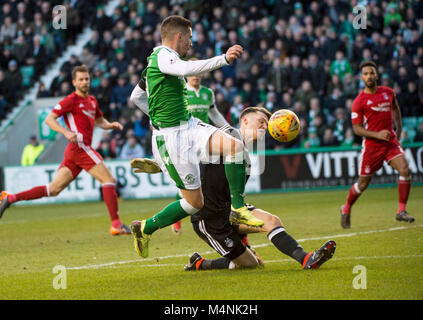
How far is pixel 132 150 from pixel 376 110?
1018 centimetres

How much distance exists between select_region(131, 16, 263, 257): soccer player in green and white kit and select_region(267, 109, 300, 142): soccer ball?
803 mm

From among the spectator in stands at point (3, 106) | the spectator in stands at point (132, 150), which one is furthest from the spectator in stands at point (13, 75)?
the spectator in stands at point (132, 150)

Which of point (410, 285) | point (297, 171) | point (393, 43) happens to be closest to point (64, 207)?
point (297, 171)

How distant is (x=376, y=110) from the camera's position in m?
10.6

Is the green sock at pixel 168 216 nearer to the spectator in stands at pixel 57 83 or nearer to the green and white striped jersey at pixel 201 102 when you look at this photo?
the green and white striped jersey at pixel 201 102

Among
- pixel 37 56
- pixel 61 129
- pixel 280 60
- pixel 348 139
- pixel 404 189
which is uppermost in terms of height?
pixel 37 56

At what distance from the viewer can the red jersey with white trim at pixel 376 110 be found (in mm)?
10641

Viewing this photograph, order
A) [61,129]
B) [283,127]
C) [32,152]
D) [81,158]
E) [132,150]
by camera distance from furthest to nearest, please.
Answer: [32,152]
[132,150]
[81,158]
[61,129]
[283,127]

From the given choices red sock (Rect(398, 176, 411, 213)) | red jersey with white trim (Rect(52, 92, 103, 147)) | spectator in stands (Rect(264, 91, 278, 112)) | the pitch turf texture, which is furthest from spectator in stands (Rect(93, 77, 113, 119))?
red sock (Rect(398, 176, 411, 213))

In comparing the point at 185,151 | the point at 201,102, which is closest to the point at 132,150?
the point at 201,102

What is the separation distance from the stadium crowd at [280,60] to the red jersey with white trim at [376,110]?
6.11 metres

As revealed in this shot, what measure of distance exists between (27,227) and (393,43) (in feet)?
38.7

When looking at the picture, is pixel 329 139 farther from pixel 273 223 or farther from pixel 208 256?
pixel 273 223

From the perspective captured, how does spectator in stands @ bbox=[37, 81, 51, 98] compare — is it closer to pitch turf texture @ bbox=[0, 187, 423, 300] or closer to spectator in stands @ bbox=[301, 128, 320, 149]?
spectator in stands @ bbox=[301, 128, 320, 149]
